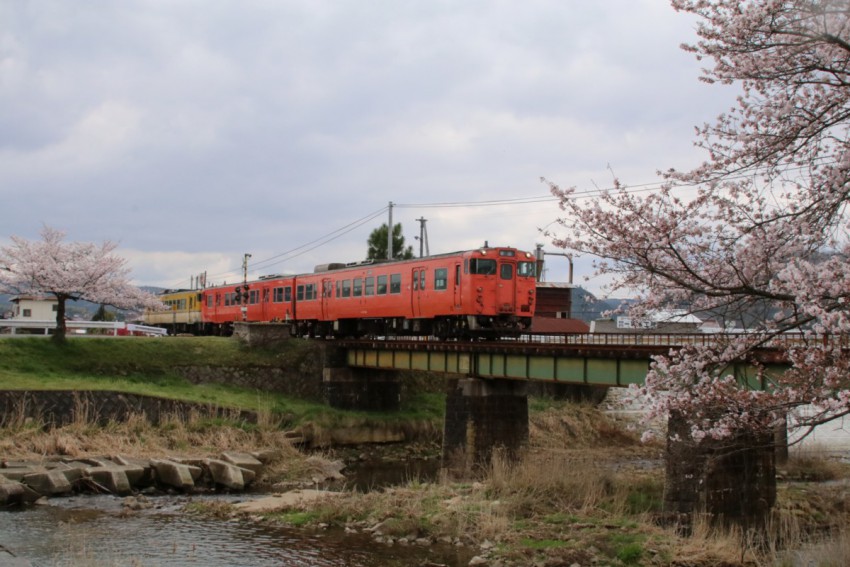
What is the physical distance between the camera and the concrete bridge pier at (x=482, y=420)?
25688 millimetres

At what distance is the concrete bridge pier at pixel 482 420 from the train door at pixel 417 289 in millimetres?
4725

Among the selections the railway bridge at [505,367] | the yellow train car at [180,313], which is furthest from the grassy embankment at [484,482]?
the yellow train car at [180,313]

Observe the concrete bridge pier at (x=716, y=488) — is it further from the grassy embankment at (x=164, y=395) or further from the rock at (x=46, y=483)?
the grassy embankment at (x=164, y=395)

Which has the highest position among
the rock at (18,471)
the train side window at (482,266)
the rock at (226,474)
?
the train side window at (482,266)

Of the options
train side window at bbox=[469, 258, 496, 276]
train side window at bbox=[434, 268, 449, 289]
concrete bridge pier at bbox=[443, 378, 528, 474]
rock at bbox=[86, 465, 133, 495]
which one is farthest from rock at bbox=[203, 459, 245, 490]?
train side window at bbox=[469, 258, 496, 276]

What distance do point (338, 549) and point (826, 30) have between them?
11.5 meters

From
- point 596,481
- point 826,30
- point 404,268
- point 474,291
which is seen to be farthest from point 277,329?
point 826,30

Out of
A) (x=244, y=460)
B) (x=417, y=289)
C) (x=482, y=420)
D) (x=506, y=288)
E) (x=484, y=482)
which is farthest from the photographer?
(x=417, y=289)

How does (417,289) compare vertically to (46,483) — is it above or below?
above

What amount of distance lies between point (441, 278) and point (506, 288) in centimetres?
227

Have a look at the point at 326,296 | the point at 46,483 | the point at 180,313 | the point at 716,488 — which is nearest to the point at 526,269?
the point at 326,296

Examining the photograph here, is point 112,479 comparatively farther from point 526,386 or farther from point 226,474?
point 526,386

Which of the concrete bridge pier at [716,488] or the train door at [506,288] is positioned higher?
the train door at [506,288]

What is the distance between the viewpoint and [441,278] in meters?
29.4
